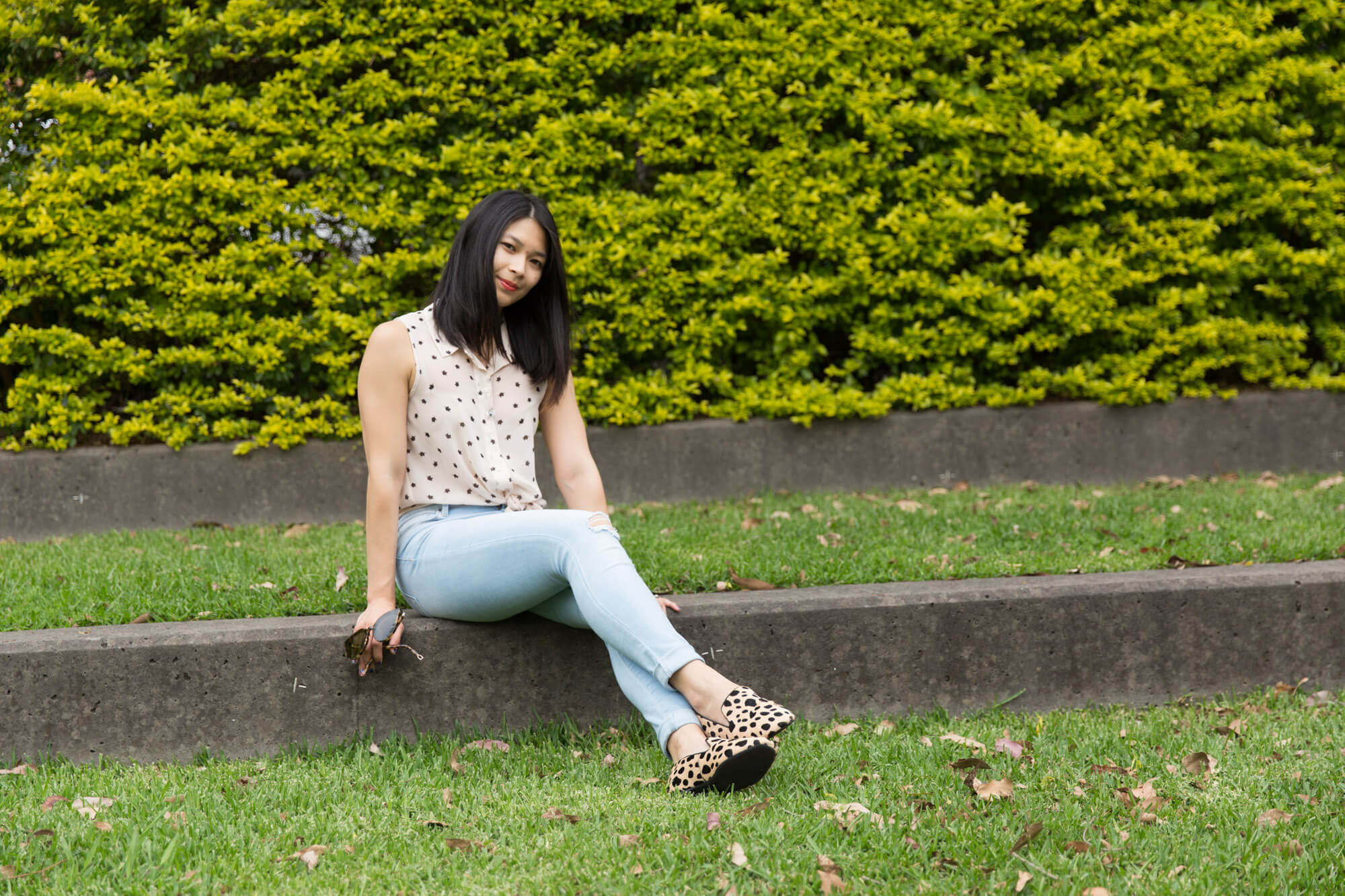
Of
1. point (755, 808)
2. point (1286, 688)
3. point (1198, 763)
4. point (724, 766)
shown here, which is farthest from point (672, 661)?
point (1286, 688)

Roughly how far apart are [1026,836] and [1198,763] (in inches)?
29.9

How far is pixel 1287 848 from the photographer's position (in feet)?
7.98

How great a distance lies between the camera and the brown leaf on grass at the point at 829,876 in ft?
7.39

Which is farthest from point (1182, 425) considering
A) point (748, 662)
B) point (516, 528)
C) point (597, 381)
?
point (516, 528)

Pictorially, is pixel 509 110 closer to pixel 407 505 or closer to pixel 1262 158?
pixel 407 505

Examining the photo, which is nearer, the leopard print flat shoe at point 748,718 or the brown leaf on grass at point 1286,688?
the leopard print flat shoe at point 748,718

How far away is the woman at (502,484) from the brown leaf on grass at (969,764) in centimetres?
57

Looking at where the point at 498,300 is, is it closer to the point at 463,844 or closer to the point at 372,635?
the point at 372,635

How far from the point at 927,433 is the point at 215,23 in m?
3.97

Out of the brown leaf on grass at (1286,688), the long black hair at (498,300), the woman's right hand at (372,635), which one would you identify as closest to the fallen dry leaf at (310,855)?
the woman's right hand at (372,635)

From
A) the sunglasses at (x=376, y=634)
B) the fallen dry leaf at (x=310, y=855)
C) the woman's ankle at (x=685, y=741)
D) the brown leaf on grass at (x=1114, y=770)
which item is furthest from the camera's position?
the sunglasses at (x=376, y=634)

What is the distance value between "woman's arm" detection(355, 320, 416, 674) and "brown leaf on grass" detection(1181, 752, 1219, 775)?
81.5 inches

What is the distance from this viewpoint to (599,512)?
327 cm

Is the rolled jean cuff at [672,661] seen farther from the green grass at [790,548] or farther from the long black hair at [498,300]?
the long black hair at [498,300]
